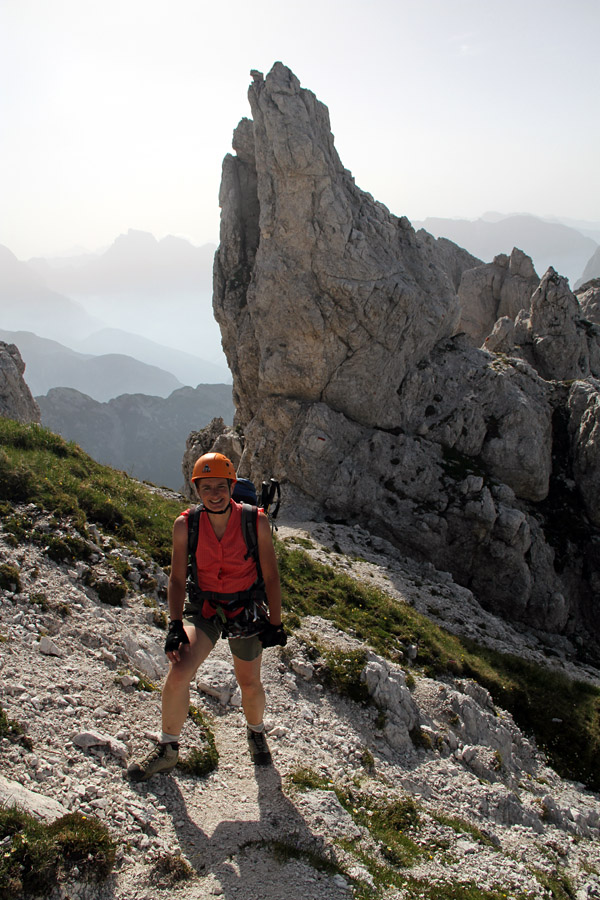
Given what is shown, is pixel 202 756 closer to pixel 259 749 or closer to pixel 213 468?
pixel 259 749

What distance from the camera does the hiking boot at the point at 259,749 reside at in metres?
9.58

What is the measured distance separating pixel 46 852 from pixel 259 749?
4436 millimetres

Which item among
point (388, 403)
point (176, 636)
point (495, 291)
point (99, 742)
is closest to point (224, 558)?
point (176, 636)

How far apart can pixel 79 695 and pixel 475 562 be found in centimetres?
3373

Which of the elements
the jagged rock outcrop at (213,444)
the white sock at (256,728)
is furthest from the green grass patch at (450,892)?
the jagged rock outcrop at (213,444)

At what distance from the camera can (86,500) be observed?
648 inches

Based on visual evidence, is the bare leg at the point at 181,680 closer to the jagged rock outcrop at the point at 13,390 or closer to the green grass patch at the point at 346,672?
the green grass patch at the point at 346,672

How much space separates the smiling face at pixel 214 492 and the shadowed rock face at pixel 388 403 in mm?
31090

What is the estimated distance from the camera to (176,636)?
26.0 ft

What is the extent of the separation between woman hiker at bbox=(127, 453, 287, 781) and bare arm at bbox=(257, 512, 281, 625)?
0.05 ft

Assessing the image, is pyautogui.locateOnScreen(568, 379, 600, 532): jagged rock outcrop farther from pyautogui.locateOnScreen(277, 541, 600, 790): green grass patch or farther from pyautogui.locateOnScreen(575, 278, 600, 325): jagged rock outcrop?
pyautogui.locateOnScreen(575, 278, 600, 325): jagged rock outcrop

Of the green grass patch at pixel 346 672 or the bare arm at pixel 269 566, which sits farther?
the green grass patch at pixel 346 672

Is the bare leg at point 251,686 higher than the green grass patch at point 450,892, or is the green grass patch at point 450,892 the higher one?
the bare leg at point 251,686

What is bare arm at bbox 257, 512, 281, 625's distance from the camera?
27.3 feet
